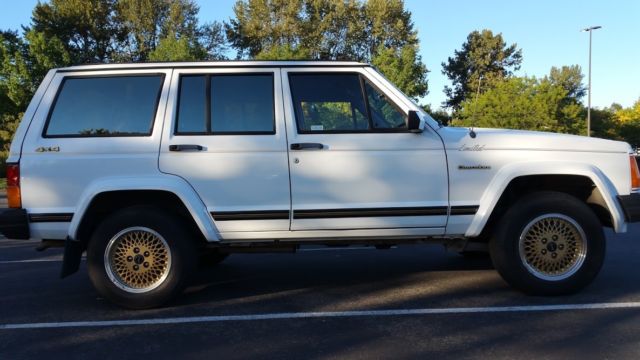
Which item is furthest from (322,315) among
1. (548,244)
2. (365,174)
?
(548,244)

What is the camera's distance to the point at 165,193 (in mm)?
5082

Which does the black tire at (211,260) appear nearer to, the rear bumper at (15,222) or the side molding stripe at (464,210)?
the rear bumper at (15,222)

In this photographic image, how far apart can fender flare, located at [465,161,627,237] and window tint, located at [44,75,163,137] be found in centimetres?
308

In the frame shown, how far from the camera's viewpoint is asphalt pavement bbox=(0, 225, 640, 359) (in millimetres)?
4074

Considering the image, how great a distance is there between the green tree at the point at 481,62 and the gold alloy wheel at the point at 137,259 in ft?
235

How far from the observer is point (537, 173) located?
199 inches

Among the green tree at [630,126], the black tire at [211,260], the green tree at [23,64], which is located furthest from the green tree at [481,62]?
the black tire at [211,260]

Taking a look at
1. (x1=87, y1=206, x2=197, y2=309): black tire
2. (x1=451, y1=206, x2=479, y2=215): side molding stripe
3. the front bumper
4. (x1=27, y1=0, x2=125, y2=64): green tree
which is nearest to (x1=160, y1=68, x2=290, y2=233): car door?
(x1=87, y1=206, x2=197, y2=309): black tire

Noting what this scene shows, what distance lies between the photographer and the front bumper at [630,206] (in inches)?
203

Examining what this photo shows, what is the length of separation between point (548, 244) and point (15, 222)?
4761 millimetres

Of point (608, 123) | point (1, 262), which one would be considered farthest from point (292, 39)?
point (1, 262)

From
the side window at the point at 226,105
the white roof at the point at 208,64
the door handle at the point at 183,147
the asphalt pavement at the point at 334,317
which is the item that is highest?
the white roof at the point at 208,64

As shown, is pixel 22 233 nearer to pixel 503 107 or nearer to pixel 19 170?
pixel 19 170

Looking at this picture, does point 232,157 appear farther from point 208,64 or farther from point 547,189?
point 547,189
